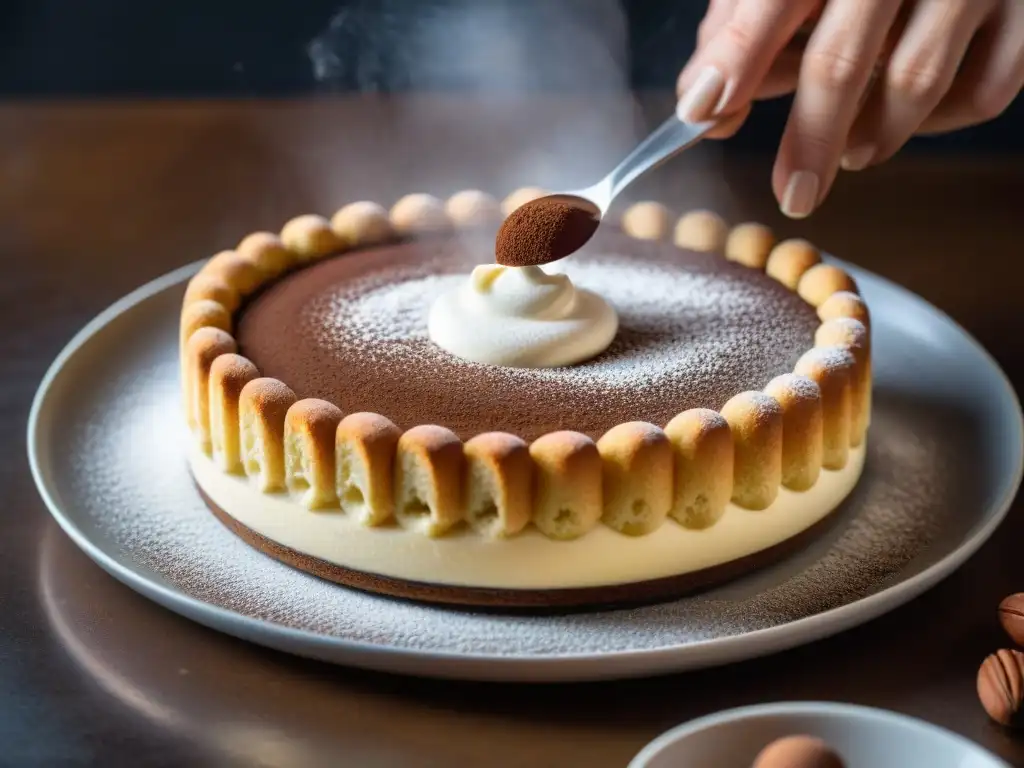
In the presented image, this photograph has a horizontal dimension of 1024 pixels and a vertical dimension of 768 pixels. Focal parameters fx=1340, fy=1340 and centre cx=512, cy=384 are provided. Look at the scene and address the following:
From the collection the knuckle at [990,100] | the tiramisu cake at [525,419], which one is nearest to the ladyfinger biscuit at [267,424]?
the tiramisu cake at [525,419]

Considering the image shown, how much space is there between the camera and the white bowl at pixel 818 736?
118cm

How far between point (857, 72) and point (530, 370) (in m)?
0.60

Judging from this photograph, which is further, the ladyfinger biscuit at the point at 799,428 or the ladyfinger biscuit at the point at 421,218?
the ladyfinger biscuit at the point at 421,218

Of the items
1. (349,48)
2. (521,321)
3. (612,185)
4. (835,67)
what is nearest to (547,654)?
(521,321)

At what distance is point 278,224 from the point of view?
2977mm

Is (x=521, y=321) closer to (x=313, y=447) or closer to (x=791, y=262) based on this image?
(x=313, y=447)

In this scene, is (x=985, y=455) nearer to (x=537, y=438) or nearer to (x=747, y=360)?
(x=747, y=360)

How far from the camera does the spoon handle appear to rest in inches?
74.6

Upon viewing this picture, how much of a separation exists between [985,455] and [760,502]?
18.6 inches

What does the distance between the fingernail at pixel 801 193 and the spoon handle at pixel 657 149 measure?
15 cm

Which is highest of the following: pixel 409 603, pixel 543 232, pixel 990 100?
pixel 990 100

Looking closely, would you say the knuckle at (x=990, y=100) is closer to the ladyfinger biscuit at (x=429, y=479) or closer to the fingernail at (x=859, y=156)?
the fingernail at (x=859, y=156)

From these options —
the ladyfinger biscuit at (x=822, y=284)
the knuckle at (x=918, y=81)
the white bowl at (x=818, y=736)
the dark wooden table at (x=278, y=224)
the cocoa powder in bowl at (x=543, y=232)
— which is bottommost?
the dark wooden table at (x=278, y=224)

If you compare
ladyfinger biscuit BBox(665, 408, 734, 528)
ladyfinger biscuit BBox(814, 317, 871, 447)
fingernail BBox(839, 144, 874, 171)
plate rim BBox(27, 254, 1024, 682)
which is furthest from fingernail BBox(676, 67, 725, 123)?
plate rim BBox(27, 254, 1024, 682)
